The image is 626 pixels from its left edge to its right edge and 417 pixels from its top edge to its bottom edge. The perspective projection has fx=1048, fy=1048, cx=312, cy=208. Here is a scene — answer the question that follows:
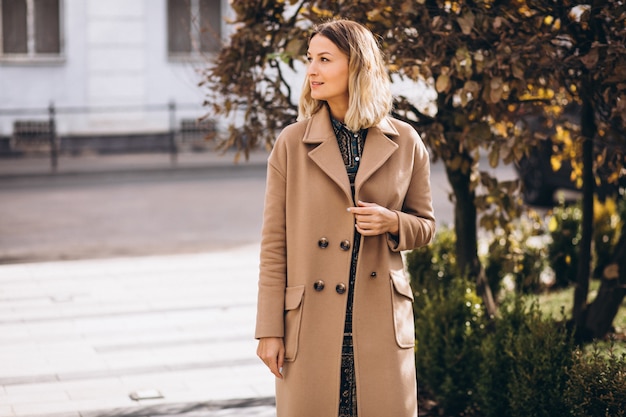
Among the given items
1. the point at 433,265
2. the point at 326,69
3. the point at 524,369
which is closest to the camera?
the point at 326,69

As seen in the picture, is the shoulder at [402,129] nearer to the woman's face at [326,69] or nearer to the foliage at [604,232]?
the woman's face at [326,69]

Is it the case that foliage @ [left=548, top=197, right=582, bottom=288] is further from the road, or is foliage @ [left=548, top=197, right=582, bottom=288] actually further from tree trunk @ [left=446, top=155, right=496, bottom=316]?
the road

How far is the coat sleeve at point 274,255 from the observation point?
11.8 ft

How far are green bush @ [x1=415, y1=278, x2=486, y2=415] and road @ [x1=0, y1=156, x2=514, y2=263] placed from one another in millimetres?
5484

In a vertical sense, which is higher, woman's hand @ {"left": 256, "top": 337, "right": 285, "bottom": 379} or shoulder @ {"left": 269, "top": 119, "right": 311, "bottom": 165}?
shoulder @ {"left": 269, "top": 119, "right": 311, "bottom": 165}

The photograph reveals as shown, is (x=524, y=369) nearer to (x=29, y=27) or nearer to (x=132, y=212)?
(x=132, y=212)

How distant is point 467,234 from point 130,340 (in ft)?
8.38

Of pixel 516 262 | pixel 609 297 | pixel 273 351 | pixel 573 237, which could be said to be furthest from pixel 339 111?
pixel 573 237

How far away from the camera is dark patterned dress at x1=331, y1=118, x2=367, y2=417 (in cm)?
362

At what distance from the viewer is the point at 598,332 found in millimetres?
6492

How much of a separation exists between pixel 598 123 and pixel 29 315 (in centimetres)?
461

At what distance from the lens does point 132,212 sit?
15219 mm

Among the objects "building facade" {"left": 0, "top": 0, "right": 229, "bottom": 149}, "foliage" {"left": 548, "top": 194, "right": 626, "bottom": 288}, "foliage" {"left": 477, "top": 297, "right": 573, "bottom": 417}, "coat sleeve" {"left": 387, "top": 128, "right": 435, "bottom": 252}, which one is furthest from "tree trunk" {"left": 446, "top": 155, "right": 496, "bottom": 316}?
"building facade" {"left": 0, "top": 0, "right": 229, "bottom": 149}

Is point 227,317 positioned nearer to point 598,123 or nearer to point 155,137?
point 598,123
